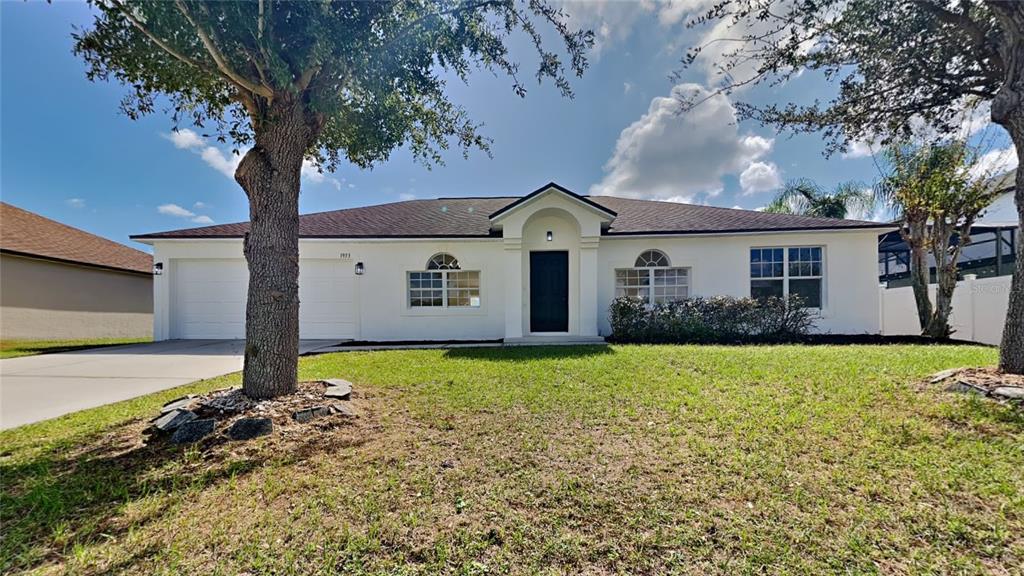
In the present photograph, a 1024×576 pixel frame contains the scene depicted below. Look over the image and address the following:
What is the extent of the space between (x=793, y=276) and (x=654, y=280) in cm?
425

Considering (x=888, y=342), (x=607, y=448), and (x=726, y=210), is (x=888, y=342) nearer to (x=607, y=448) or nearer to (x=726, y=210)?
(x=726, y=210)

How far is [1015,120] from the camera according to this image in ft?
16.3

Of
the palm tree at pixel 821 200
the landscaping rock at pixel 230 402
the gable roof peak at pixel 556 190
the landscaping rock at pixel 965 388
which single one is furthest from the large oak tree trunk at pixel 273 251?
the palm tree at pixel 821 200

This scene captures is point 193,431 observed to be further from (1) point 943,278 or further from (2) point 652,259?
(1) point 943,278

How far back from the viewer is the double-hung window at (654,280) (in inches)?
456

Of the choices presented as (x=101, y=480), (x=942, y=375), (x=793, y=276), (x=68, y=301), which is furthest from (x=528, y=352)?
(x=68, y=301)

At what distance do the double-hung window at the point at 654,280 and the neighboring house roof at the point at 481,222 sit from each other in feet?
3.01

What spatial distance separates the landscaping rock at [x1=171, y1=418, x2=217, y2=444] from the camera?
387 centimetres

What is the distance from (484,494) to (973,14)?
10.3m

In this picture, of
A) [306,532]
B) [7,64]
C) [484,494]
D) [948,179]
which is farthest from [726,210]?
[7,64]

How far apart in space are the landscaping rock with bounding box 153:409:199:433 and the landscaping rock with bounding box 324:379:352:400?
4.58 ft

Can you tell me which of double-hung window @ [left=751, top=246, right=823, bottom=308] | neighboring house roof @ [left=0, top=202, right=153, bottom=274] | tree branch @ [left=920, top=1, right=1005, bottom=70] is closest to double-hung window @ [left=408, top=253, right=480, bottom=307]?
double-hung window @ [left=751, top=246, right=823, bottom=308]

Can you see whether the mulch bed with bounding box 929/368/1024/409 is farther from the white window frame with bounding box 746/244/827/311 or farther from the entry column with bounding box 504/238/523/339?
the entry column with bounding box 504/238/523/339

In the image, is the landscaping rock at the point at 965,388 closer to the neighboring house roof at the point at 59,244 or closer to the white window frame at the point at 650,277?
the white window frame at the point at 650,277
